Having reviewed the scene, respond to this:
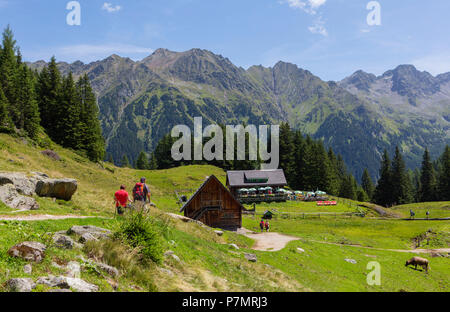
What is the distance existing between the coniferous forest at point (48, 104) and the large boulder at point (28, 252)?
50572mm

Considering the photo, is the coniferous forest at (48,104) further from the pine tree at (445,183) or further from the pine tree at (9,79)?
the pine tree at (445,183)

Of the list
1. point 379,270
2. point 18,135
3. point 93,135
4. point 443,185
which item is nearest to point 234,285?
point 379,270

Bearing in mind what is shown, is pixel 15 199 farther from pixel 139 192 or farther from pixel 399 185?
pixel 399 185

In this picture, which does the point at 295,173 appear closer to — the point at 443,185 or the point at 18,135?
the point at 443,185

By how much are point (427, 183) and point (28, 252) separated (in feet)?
422

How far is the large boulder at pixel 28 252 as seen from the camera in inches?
368

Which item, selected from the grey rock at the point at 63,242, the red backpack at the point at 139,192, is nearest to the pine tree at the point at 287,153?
the red backpack at the point at 139,192

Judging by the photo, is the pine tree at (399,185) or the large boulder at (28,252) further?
the pine tree at (399,185)

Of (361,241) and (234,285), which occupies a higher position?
(234,285)

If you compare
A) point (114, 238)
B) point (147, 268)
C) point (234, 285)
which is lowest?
point (234, 285)

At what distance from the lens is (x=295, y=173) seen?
358 feet
